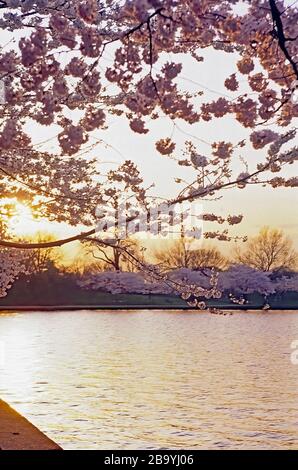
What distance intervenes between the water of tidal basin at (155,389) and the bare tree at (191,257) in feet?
162

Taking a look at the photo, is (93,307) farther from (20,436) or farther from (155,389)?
(20,436)

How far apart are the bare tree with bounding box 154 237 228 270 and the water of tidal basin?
49487 millimetres

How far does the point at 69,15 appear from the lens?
795 cm

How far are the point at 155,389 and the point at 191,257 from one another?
70499mm

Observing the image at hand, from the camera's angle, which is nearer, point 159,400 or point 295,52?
point 295,52

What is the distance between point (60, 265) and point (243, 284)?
21.1 meters

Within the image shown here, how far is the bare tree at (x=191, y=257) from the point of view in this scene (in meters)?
87.2

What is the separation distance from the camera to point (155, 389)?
61.3 ft

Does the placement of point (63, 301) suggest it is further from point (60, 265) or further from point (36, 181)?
point (36, 181)

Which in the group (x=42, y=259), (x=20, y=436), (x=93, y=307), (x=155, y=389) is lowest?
(x=155, y=389)

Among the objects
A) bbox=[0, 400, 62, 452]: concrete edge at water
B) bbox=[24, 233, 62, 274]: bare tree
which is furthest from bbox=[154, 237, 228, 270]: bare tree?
bbox=[0, 400, 62, 452]: concrete edge at water

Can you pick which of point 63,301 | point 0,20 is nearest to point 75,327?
point 63,301

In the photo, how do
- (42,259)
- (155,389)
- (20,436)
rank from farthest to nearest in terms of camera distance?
1. (42,259)
2. (155,389)
3. (20,436)

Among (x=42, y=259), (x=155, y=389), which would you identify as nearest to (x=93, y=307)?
(x=42, y=259)
